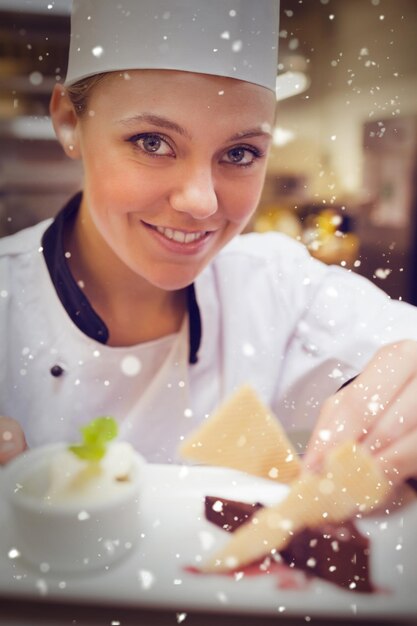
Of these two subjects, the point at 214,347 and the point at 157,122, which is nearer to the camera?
the point at 157,122

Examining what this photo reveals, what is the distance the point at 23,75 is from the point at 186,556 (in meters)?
0.52

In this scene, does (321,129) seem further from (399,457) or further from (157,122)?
(399,457)

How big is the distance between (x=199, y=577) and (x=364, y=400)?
0.25 m

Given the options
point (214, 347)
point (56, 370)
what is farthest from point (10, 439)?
point (214, 347)

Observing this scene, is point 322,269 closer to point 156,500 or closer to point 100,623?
point 156,500

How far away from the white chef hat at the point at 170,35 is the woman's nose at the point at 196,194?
0.09 meters

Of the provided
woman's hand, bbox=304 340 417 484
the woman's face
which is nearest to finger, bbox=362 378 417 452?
woman's hand, bbox=304 340 417 484

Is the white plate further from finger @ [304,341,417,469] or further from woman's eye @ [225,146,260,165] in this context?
woman's eye @ [225,146,260,165]

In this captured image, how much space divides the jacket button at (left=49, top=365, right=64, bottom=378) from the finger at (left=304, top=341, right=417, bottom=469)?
0.28 metres

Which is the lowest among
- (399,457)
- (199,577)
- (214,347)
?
(199,577)

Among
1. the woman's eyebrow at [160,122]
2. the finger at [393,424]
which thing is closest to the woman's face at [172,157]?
the woman's eyebrow at [160,122]

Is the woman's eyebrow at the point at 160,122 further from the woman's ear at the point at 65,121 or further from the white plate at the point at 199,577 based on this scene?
the white plate at the point at 199,577

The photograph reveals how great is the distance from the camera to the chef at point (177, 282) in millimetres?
527

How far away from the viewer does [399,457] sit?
0.61 meters
